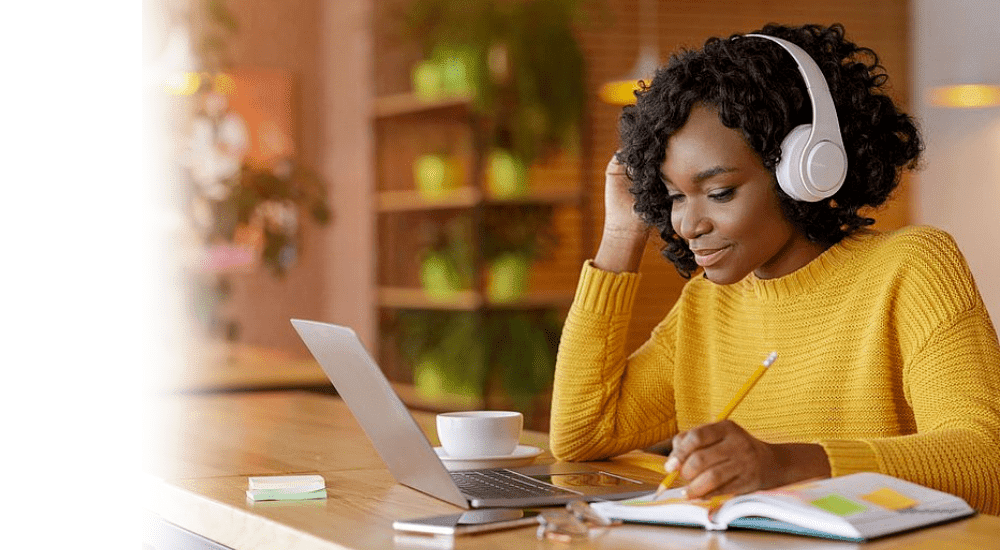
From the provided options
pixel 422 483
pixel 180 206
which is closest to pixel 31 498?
pixel 422 483

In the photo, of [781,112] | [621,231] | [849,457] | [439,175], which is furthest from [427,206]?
[849,457]

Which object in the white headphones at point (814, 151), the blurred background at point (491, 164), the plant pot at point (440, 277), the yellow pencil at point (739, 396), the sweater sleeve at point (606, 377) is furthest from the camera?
the plant pot at point (440, 277)

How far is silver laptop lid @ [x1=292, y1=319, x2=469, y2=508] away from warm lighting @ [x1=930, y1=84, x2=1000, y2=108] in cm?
299

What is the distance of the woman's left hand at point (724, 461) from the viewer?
1.18 metres

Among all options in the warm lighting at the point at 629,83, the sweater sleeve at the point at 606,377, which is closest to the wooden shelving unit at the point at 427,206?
the warm lighting at the point at 629,83

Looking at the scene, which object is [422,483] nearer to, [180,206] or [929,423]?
[929,423]

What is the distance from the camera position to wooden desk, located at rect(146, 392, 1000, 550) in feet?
3.64

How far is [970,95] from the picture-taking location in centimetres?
402

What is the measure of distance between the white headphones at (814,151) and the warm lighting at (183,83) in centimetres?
347

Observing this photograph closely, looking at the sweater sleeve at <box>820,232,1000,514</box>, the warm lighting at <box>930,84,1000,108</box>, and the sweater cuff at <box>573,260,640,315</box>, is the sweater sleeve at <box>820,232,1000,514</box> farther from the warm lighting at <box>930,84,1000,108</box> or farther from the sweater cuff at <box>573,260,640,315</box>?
the warm lighting at <box>930,84,1000,108</box>

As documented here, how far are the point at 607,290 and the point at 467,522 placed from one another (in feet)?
2.18

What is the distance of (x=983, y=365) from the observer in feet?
4.80

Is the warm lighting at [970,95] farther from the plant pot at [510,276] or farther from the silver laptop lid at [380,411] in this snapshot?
the silver laptop lid at [380,411]

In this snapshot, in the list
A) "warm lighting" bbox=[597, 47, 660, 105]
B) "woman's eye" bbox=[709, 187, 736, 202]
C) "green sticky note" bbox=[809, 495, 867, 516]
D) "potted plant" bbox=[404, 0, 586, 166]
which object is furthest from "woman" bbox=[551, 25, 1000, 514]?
"potted plant" bbox=[404, 0, 586, 166]
